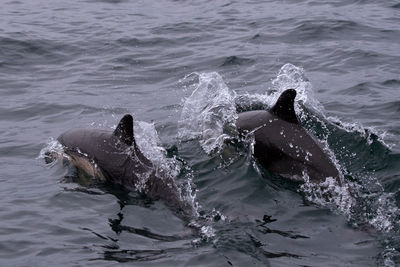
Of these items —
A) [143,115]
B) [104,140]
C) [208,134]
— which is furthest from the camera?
[143,115]

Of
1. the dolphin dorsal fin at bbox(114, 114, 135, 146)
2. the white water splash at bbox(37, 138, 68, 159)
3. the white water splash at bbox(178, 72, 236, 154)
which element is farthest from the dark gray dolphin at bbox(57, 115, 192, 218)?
the white water splash at bbox(178, 72, 236, 154)

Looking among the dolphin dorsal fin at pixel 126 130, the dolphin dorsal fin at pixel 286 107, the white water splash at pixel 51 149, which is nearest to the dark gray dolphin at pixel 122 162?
the dolphin dorsal fin at pixel 126 130

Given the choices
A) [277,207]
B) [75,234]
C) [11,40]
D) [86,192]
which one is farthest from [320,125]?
[11,40]

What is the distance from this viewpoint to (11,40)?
19547 millimetres

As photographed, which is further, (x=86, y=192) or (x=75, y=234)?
(x=86, y=192)

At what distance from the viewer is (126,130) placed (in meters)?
10.2

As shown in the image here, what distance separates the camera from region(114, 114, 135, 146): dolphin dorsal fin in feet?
33.0

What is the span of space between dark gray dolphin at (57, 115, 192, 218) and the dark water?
24 centimetres

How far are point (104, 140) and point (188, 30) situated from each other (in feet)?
33.5

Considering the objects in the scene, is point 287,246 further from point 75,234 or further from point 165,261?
point 75,234

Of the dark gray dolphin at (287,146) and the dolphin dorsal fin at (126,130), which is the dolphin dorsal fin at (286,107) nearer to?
the dark gray dolphin at (287,146)

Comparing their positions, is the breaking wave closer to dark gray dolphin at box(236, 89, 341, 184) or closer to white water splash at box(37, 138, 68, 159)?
dark gray dolphin at box(236, 89, 341, 184)

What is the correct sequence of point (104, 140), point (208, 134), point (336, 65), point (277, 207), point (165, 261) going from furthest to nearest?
point (336, 65) → point (208, 134) → point (104, 140) → point (277, 207) → point (165, 261)

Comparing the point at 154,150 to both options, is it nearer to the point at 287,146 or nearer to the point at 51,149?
the point at 51,149
